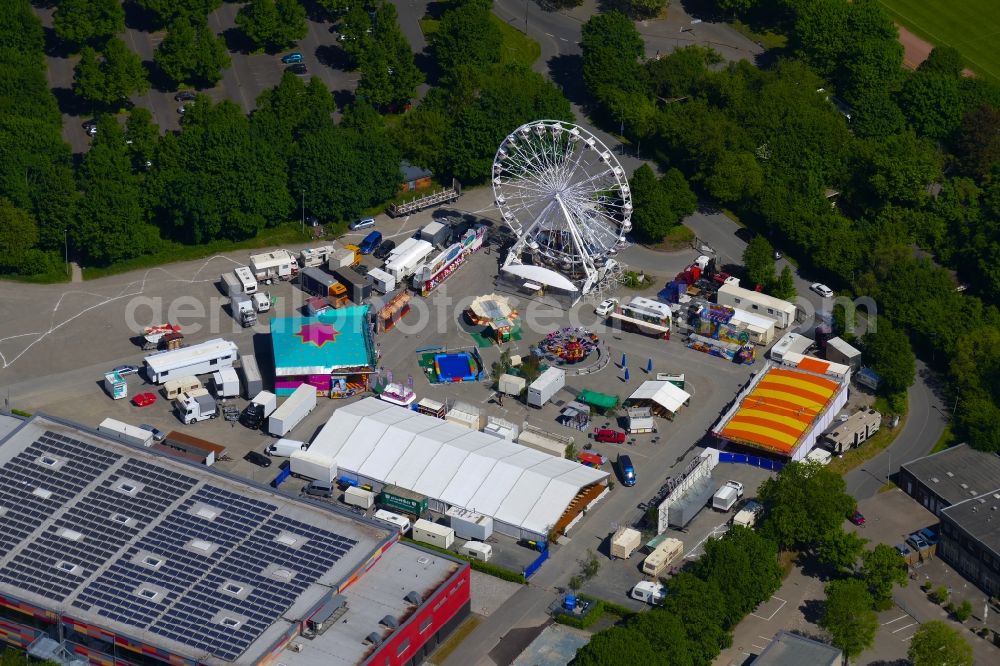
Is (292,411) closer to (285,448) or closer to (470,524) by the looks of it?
(285,448)

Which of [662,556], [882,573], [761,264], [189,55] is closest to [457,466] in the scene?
[662,556]

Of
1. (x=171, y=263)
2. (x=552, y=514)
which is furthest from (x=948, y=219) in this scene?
(x=171, y=263)

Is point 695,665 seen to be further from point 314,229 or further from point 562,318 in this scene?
point 314,229

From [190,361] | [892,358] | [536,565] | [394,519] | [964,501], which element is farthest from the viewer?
[892,358]

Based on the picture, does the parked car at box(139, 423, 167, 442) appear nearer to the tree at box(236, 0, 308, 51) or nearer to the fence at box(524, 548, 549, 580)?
the fence at box(524, 548, 549, 580)

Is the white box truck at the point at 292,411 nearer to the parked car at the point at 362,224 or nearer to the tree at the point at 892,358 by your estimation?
the parked car at the point at 362,224
